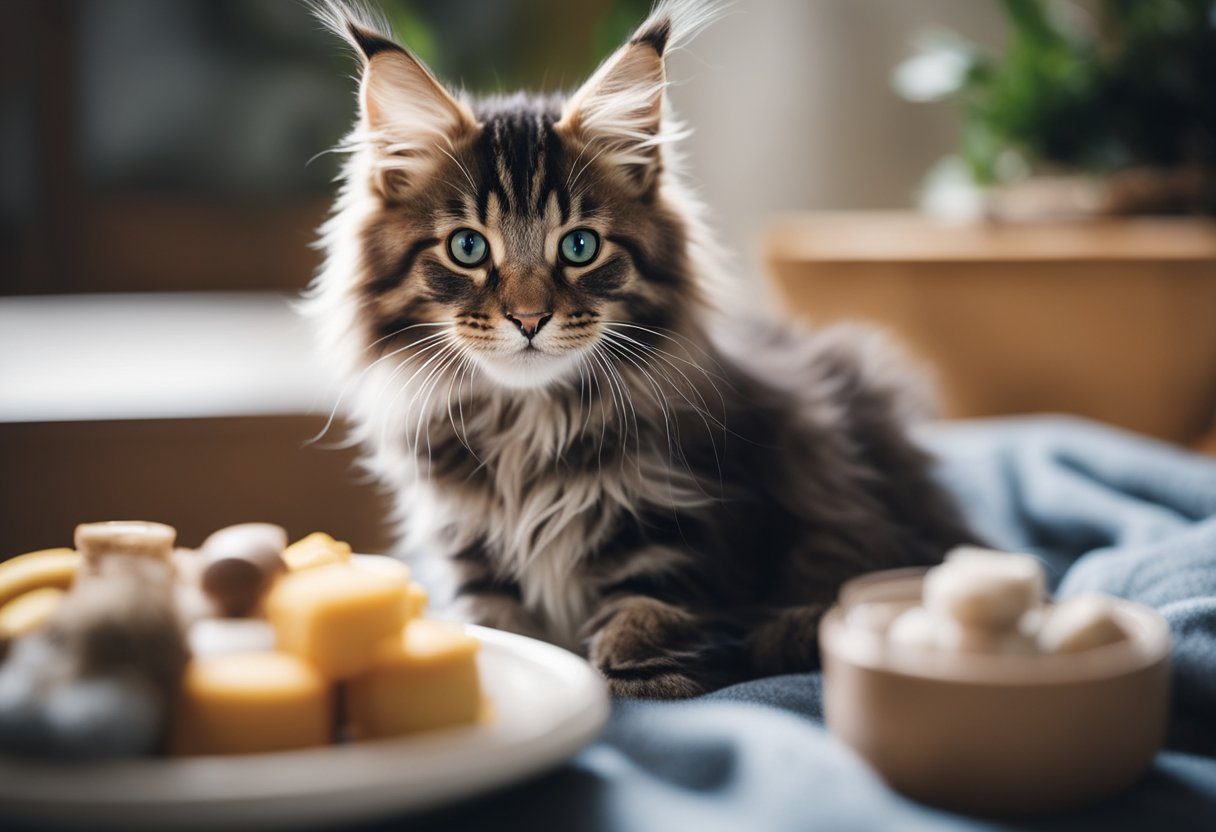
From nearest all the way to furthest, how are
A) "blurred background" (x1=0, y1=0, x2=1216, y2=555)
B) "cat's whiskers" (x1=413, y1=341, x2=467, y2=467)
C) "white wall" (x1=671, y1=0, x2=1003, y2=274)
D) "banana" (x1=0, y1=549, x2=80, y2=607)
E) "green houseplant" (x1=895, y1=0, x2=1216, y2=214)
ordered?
1. "banana" (x1=0, y1=549, x2=80, y2=607)
2. "cat's whiskers" (x1=413, y1=341, x2=467, y2=467)
3. "blurred background" (x1=0, y1=0, x2=1216, y2=555)
4. "green houseplant" (x1=895, y1=0, x2=1216, y2=214)
5. "white wall" (x1=671, y1=0, x2=1003, y2=274)

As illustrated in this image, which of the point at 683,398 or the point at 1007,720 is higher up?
the point at 683,398

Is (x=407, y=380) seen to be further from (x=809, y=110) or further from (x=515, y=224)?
(x=809, y=110)

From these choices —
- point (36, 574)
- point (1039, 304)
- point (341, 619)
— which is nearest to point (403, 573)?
point (341, 619)

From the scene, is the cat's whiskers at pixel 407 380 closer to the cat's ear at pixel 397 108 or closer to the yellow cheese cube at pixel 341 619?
the cat's ear at pixel 397 108

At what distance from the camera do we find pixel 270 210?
307 centimetres

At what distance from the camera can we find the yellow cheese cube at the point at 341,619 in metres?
0.82

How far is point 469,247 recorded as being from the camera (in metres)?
1.26

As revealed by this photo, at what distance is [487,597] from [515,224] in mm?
471

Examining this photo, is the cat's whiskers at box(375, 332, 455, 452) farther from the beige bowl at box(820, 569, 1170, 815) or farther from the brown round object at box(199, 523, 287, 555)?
the beige bowl at box(820, 569, 1170, 815)

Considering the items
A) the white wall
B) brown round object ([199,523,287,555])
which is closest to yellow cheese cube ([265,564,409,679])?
brown round object ([199,523,287,555])

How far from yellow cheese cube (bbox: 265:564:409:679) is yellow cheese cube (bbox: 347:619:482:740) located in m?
0.02

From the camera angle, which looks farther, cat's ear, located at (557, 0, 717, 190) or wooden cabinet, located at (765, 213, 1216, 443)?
wooden cabinet, located at (765, 213, 1216, 443)

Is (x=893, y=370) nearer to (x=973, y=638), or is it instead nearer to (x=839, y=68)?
(x=973, y=638)

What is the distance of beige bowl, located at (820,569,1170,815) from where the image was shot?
769 millimetres
